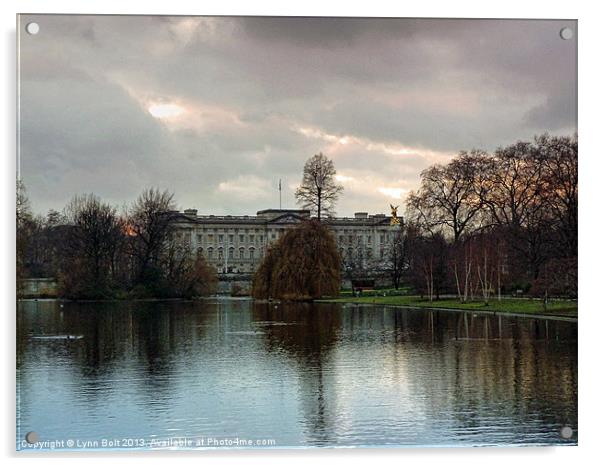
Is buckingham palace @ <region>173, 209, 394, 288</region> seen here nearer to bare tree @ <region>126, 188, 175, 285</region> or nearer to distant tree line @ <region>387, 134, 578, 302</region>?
bare tree @ <region>126, 188, 175, 285</region>

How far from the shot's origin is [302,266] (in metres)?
13.1

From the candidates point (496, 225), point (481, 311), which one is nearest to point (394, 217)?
point (496, 225)

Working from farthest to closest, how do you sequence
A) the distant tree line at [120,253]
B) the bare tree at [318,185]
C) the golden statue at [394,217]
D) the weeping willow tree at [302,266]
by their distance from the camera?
→ the weeping willow tree at [302,266] → the golden statue at [394,217] → the bare tree at [318,185] → the distant tree line at [120,253]

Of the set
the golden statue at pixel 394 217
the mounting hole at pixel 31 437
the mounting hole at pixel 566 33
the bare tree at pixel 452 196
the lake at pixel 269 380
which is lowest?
the mounting hole at pixel 31 437

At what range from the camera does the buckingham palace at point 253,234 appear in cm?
1170

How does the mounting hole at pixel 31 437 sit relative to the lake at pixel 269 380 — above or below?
below

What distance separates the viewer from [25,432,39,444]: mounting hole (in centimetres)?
871

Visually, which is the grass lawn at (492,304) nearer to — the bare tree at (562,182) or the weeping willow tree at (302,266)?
the weeping willow tree at (302,266)

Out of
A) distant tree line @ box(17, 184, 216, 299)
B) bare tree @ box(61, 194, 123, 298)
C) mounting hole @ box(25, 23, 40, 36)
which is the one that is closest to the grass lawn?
Answer: distant tree line @ box(17, 184, 216, 299)

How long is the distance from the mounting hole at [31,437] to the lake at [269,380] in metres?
0.05

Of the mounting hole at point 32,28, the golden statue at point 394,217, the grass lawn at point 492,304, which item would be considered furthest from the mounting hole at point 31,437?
the grass lawn at point 492,304

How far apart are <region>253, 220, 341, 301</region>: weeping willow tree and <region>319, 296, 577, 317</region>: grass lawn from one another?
0.34 meters
